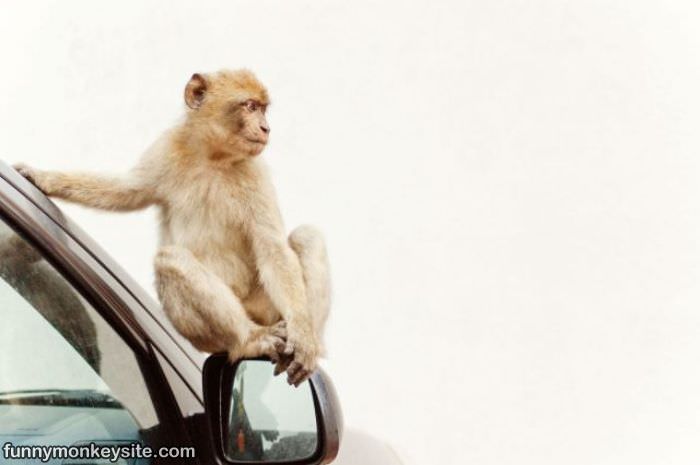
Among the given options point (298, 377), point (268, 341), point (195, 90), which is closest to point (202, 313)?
point (268, 341)

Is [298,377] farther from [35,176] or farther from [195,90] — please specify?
[195,90]

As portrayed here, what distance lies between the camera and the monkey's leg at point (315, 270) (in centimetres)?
155

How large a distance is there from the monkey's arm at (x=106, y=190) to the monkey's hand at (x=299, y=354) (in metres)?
0.40

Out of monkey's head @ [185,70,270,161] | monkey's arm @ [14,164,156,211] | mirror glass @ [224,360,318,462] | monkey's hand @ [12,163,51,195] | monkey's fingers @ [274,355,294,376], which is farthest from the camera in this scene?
monkey's head @ [185,70,270,161]

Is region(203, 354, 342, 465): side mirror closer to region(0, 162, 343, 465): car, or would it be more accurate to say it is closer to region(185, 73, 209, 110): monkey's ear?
region(0, 162, 343, 465): car

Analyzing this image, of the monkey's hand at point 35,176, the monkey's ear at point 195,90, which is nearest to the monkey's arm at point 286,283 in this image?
the monkey's ear at point 195,90

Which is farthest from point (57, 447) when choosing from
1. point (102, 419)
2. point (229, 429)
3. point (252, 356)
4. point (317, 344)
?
point (317, 344)

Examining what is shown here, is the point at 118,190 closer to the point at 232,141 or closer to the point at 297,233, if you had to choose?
the point at 232,141

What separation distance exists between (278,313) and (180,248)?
0.67 ft

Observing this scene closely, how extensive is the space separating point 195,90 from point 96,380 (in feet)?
2.42

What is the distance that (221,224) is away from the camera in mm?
1627

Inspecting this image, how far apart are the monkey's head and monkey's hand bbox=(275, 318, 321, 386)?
1.27ft

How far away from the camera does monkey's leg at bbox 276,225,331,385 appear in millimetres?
1549

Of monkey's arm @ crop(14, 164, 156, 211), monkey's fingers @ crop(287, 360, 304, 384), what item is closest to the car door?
monkey's fingers @ crop(287, 360, 304, 384)
